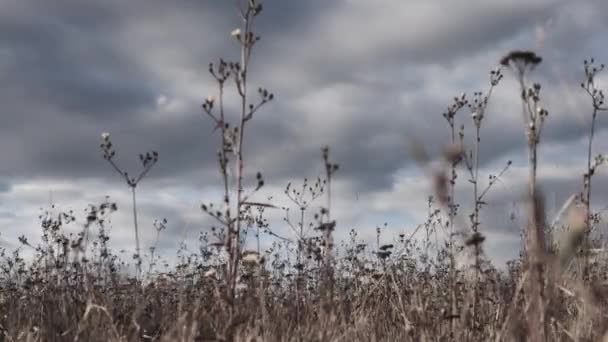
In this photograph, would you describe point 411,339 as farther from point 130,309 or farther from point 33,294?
point 33,294

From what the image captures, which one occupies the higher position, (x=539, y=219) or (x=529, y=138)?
(x=529, y=138)

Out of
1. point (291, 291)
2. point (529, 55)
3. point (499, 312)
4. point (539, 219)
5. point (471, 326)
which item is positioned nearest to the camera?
point (539, 219)

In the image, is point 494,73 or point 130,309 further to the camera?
point 130,309

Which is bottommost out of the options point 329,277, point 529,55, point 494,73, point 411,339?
point 411,339

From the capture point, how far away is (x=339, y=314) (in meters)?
5.22

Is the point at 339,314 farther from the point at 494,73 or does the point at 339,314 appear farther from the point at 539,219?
the point at 539,219

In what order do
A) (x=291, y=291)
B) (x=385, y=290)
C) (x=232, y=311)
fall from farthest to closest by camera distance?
(x=291, y=291)
(x=385, y=290)
(x=232, y=311)

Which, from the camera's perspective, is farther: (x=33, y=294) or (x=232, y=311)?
(x=33, y=294)

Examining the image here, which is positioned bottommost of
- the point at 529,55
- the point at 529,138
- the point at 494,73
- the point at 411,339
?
the point at 411,339

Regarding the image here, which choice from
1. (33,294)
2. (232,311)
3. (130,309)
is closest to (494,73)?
(232,311)

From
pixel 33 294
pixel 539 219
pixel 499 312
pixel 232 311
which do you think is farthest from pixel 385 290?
pixel 539 219

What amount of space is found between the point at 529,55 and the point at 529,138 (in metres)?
0.29

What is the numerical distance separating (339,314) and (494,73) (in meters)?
1.98

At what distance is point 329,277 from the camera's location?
14.6ft
